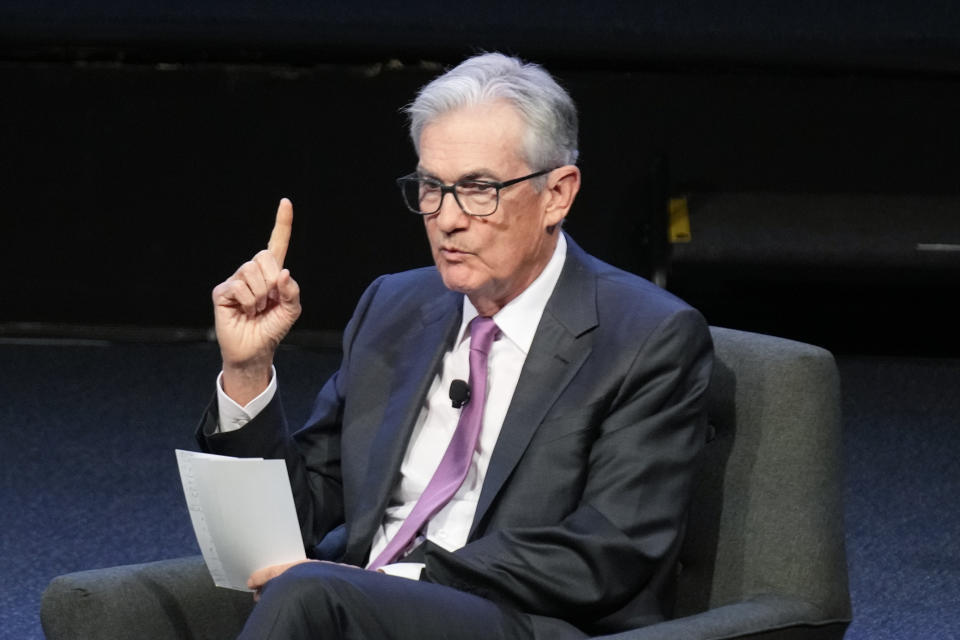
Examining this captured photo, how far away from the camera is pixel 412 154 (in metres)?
5.79

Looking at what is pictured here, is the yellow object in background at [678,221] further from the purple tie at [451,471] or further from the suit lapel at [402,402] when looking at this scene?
the purple tie at [451,471]

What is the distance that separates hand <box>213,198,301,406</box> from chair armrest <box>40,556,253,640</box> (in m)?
0.26

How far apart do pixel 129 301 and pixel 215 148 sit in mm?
695

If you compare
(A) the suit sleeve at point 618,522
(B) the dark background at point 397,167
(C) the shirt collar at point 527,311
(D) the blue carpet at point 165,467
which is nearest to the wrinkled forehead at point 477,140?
(C) the shirt collar at point 527,311

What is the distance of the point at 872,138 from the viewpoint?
225 inches

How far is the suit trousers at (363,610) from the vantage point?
172cm

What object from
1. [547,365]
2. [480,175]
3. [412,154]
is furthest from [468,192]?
[412,154]

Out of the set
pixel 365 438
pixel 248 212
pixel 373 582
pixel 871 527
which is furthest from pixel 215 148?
pixel 373 582

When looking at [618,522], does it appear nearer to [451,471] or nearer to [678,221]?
[451,471]

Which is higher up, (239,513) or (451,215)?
(451,215)

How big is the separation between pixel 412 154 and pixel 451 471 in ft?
12.4

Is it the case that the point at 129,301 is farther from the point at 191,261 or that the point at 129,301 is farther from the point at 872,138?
the point at 872,138

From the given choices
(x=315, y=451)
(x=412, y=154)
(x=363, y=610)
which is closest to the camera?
(x=363, y=610)

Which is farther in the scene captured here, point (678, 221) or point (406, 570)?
point (678, 221)
